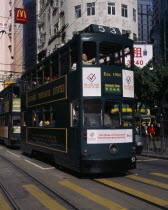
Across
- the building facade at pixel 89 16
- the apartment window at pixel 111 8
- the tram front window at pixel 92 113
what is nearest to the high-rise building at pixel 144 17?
the building facade at pixel 89 16

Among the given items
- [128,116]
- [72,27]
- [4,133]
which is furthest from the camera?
[72,27]

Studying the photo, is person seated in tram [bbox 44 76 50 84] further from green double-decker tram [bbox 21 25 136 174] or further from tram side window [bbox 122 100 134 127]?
tram side window [bbox 122 100 134 127]

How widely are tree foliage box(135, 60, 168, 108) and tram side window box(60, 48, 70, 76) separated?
15687mm

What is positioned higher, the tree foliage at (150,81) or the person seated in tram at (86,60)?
the tree foliage at (150,81)

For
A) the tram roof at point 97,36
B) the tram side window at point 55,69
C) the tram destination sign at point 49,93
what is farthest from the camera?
the tram side window at point 55,69

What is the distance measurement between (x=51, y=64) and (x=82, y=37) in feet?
9.18

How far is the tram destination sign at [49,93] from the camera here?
11039mm

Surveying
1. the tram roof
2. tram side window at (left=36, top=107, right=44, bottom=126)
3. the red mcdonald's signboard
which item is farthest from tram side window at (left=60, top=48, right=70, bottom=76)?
the red mcdonald's signboard

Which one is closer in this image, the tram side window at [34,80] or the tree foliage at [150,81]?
the tram side window at [34,80]

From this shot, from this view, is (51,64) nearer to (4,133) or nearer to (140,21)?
(4,133)

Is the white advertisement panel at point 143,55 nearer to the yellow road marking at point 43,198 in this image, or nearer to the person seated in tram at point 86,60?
the person seated in tram at point 86,60

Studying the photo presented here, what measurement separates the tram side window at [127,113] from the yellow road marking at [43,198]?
11.4 feet

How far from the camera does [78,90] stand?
9789 millimetres

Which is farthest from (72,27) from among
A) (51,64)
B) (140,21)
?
(140,21)
